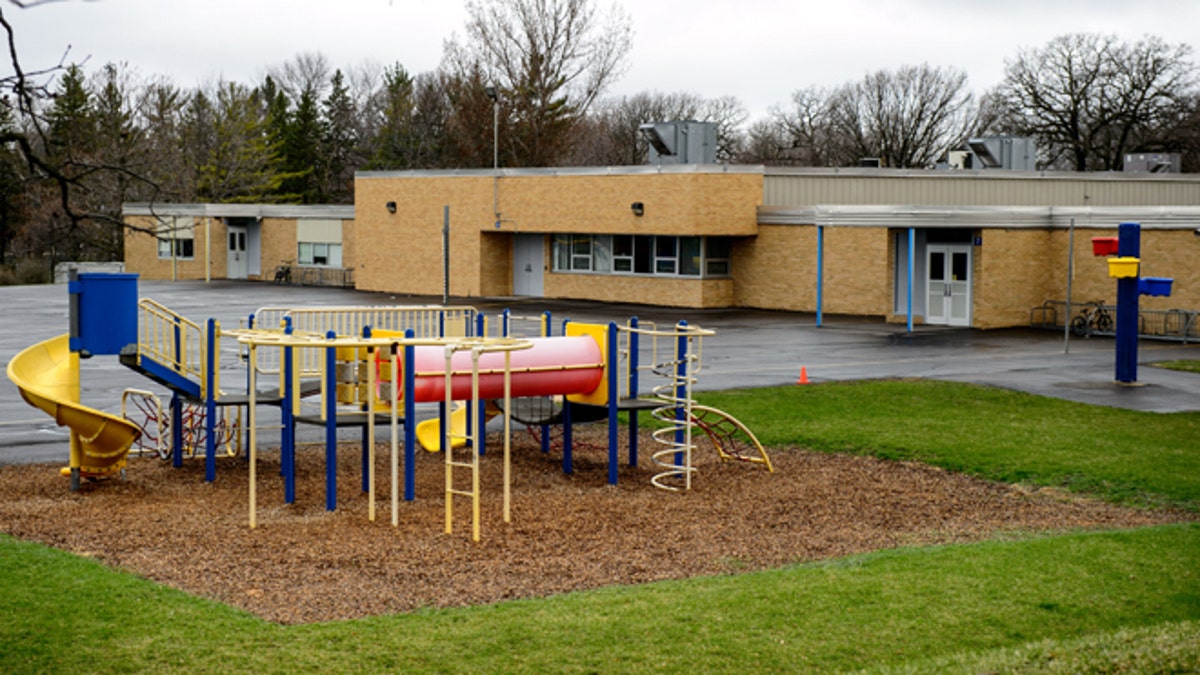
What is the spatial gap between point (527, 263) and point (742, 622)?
1562 inches

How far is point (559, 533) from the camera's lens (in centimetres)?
1238

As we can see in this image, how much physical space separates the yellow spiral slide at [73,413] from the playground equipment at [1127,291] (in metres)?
15.8

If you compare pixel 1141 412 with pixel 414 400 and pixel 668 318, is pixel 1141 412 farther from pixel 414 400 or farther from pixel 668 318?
pixel 668 318

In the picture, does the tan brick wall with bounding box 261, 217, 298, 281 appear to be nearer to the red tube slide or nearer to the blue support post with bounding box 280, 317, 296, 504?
the red tube slide

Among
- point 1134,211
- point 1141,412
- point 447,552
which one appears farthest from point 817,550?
point 1134,211

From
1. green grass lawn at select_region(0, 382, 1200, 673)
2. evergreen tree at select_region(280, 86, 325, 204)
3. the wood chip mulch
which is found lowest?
the wood chip mulch

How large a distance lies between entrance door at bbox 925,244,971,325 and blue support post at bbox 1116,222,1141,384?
40.8ft

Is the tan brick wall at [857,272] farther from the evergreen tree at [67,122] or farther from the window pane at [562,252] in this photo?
the evergreen tree at [67,122]

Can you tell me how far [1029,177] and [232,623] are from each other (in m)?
40.1

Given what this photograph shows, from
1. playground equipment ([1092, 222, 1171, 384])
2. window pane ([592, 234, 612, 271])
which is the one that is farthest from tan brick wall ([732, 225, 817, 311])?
playground equipment ([1092, 222, 1171, 384])

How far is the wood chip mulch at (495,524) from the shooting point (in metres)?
10.5

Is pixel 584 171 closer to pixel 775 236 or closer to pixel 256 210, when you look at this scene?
pixel 775 236

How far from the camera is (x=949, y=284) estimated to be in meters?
36.2

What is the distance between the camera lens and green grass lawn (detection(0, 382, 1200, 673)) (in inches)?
319
